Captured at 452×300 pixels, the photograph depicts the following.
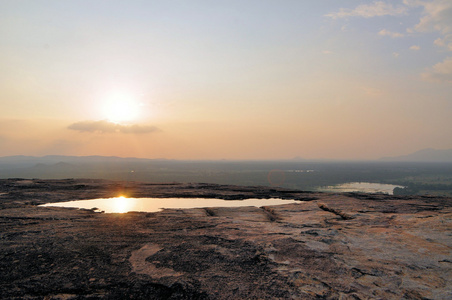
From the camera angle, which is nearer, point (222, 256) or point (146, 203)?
point (222, 256)

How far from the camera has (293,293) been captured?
3719 mm

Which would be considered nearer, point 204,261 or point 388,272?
point 388,272

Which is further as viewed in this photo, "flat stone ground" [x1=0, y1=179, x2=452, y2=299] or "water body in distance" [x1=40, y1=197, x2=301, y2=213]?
"water body in distance" [x1=40, y1=197, x2=301, y2=213]

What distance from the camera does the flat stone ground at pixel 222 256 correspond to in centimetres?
380

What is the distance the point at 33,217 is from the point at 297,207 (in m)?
8.57

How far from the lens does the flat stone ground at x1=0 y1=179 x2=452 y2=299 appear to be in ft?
12.5

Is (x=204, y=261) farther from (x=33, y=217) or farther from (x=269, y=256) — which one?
(x=33, y=217)

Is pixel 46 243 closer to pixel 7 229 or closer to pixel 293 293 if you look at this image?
pixel 7 229

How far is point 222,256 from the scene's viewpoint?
16.3 feet

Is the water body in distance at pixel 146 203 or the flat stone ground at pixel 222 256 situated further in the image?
the water body in distance at pixel 146 203

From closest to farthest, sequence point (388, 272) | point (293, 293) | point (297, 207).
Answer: point (293, 293) < point (388, 272) < point (297, 207)

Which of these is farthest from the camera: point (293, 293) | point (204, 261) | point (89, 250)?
point (89, 250)

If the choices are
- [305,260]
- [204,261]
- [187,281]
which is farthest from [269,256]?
[187,281]

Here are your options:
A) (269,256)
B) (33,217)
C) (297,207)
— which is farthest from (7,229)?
(297,207)
